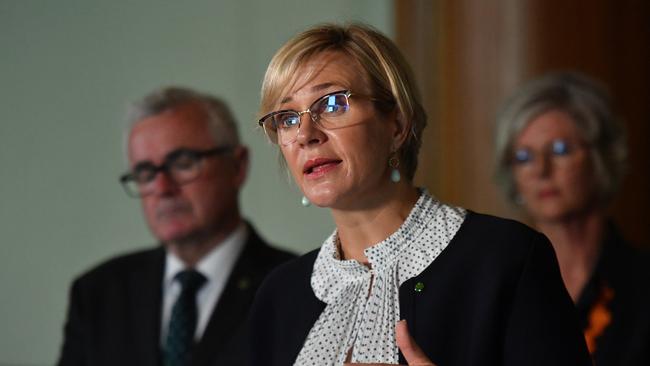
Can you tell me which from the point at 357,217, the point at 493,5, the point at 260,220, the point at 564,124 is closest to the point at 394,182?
the point at 357,217

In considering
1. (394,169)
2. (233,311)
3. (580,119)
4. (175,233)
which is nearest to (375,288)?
(394,169)

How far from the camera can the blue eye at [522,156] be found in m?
3.63

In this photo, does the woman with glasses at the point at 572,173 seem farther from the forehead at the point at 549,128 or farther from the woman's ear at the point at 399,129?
the woman's ear at the point at 399,129

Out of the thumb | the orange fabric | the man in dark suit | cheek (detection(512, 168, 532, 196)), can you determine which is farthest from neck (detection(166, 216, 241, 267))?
the thumb

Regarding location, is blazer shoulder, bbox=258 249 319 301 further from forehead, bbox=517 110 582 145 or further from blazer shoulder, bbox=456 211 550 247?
forehead, bbox=517 110 582 145

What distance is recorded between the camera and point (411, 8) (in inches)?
192

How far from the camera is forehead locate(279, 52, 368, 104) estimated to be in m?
1.88

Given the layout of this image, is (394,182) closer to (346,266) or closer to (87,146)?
(346,266)

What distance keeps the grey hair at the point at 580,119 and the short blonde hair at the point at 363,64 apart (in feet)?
5.88

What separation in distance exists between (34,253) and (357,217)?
13.6 ft

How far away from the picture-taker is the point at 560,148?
3.58 meters

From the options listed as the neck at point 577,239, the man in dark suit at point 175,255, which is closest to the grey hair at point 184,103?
the man in dark suit at point 175,255

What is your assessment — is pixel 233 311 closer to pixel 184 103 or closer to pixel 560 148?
pixel 184 103

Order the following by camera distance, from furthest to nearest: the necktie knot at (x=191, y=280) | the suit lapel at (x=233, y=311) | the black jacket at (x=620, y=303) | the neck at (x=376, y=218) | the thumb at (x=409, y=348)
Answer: the necktie knot at (x=191, y=280) → the black jacket at (x=620, y=303) → the suit lapel at (x=233, y=311) → the neck at (x=376, y=218) → the thumb at (x=409, y=348)
